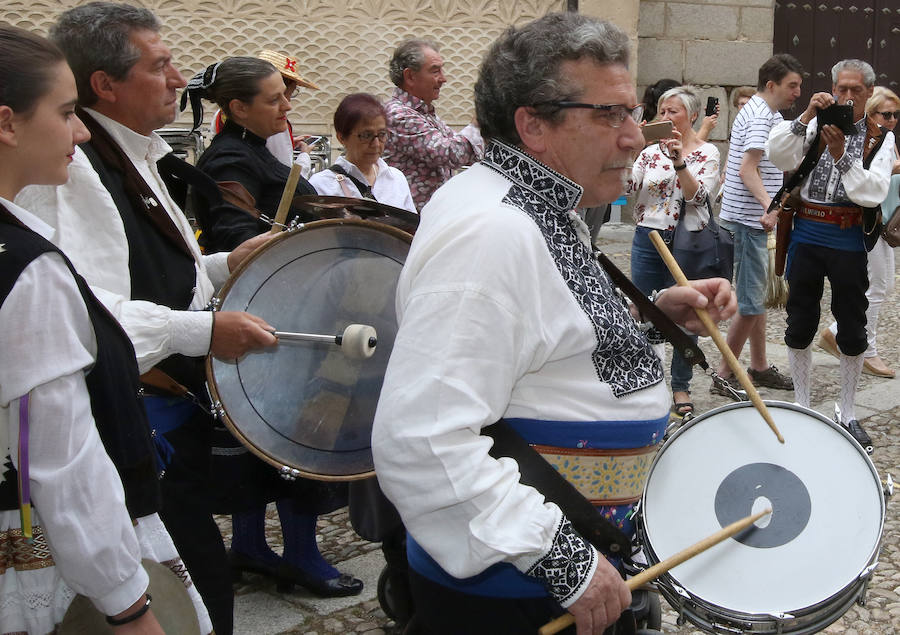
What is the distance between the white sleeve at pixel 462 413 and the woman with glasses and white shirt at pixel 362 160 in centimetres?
281

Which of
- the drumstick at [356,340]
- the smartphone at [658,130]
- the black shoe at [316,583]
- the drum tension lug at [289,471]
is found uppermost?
the smartphone at [658,130]

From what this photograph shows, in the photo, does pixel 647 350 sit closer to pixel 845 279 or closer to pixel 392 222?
pixel 392 222

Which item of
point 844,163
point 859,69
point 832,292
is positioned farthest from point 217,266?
point 859,69

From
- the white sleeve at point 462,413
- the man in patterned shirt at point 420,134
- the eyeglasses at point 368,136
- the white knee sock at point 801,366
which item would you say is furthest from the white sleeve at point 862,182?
the white sleeve at point 462,413

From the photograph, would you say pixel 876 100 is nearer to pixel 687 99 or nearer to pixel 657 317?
pixel 687 99

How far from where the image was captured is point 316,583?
3275mm

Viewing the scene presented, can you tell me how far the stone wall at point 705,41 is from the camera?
10516 mm

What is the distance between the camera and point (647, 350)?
6.09 feet

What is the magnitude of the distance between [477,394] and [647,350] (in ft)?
1.50

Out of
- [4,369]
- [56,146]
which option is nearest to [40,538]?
[4,369]

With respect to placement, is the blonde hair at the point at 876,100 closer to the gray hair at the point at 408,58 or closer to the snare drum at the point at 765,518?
the gray hair at the point at 408,58

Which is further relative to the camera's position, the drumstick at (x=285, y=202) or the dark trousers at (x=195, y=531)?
the drumstick at (x=285, y=202)

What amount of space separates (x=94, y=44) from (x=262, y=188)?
0.99m

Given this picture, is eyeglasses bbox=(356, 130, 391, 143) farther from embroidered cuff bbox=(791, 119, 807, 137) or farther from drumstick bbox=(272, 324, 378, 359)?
drumstick bbox=(272, 324, 378, 359)
